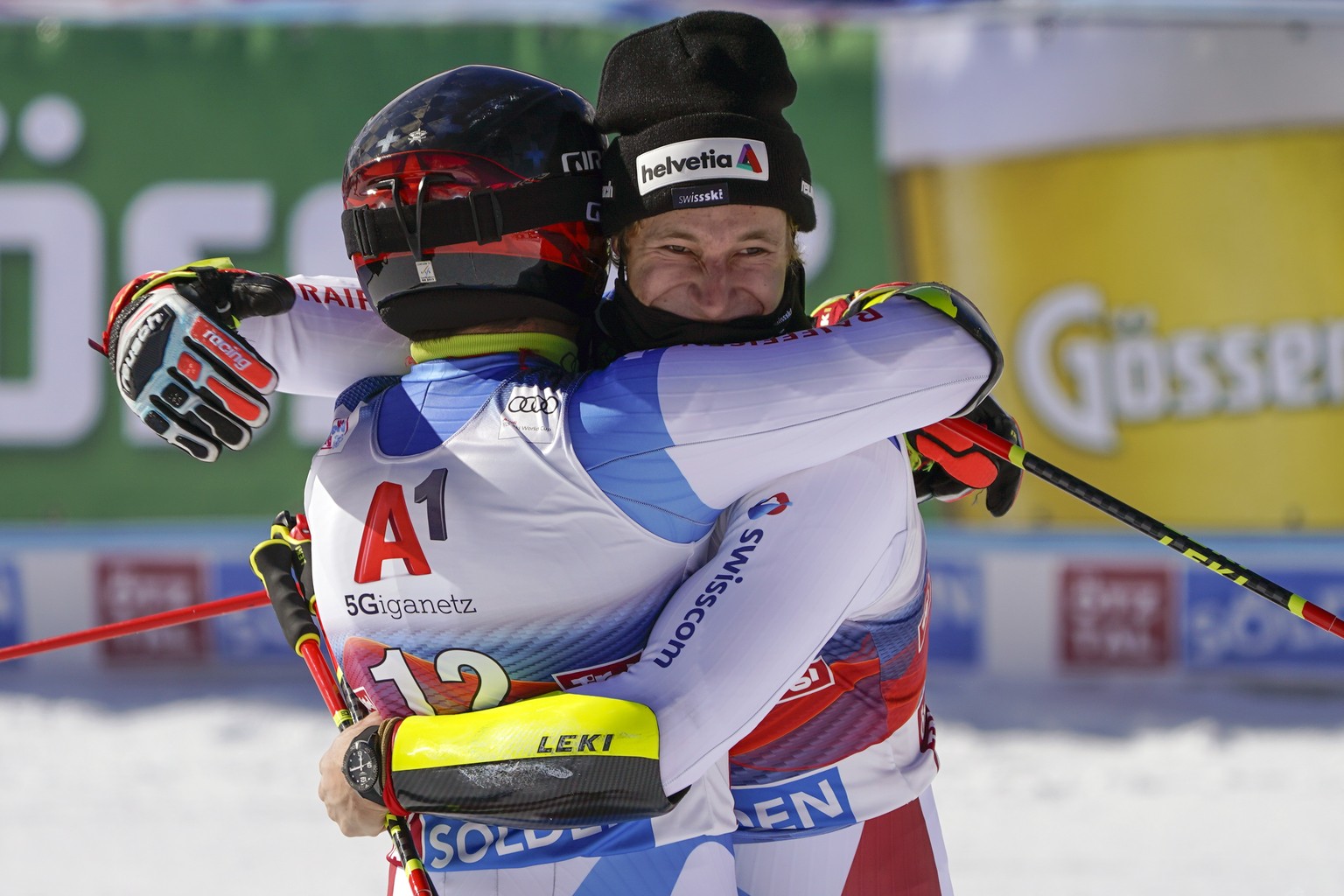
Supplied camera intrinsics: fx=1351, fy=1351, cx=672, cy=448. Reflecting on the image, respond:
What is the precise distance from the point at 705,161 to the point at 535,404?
40cm

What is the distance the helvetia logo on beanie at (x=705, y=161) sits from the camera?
1799 millimetres

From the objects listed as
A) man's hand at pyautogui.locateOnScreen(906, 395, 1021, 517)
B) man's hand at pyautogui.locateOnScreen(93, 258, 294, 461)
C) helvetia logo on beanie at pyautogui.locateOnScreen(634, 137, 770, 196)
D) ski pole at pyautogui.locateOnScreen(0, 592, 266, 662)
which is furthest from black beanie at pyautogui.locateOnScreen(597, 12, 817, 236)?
ski pole at pyautogui.locateOnScreen(0, 592, 266, 662)

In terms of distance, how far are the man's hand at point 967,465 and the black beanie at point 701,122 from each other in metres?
0.41

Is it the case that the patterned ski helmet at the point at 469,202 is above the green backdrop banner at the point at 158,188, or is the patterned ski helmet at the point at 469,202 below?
above

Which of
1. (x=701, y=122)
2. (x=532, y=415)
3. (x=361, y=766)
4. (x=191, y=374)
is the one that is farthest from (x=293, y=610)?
(x=701, y=122)

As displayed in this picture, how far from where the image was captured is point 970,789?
14.2ft

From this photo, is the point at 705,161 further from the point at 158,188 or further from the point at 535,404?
the point at 158,188

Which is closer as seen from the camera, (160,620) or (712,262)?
(712,262)

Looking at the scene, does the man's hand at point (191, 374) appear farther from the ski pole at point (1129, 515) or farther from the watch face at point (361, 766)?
the ski pole at point (1129, 515)

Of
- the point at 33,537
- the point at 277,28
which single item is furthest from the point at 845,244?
Answer: the point at 33,537

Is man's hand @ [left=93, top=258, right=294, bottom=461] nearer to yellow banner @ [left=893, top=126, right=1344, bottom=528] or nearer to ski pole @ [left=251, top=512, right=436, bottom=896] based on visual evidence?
ski pole @ [left=251, top=512, right=436, bottom=896]

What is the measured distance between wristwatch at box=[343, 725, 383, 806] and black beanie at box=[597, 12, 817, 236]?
78 cm

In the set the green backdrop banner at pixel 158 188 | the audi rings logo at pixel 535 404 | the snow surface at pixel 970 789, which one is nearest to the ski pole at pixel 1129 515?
the audi rings logo at pixel 535 404

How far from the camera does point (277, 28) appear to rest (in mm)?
5570
